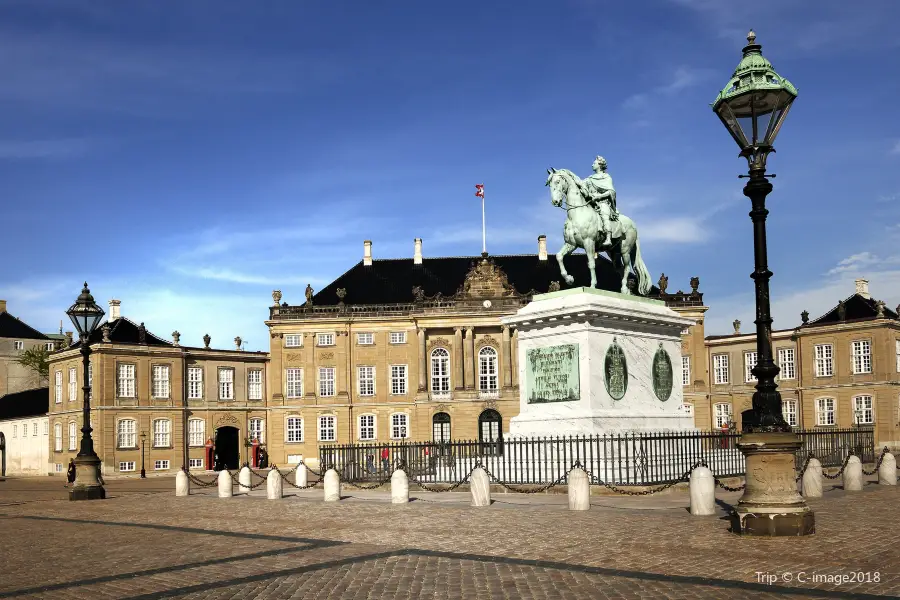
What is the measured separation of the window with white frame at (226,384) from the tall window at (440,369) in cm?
1309

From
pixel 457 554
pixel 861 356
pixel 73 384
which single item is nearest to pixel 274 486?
pixel 457 554

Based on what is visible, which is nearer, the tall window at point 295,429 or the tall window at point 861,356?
the tall window at point 861,356

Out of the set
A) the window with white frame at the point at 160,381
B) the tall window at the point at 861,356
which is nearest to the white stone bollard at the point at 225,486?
the window with white frame at the point at 160,381

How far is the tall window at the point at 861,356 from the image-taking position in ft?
189

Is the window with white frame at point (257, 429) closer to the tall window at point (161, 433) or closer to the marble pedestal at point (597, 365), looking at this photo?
the tall window at point (161, 433)

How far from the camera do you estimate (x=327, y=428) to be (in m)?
63.6

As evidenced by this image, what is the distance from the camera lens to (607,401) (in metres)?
Answer: 18.5

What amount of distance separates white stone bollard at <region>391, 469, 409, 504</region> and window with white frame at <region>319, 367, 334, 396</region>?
46287 millimetres

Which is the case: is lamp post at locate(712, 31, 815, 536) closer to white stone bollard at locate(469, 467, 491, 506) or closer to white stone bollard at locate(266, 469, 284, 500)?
white stone bollard at locate(469, 467, 491, 506)

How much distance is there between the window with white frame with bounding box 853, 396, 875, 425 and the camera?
57469 millimetres

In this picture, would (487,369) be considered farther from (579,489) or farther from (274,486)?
(579,489)

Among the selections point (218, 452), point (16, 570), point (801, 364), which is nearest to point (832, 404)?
point (801, 364)

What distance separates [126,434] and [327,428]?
13.2 metres

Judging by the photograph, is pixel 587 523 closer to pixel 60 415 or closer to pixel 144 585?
pixel 144 585
